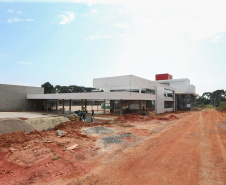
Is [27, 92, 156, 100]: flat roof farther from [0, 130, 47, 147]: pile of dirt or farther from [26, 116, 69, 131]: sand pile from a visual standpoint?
[0, 130, 47, 147]: pile of dirt

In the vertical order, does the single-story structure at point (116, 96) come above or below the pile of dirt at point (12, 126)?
above

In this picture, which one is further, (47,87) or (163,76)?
(163,76)

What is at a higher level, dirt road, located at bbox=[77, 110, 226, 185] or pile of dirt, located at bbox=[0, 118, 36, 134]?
pile of dirt, located at bbox=[0, 118, 36, 134]

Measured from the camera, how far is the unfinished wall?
33019mm

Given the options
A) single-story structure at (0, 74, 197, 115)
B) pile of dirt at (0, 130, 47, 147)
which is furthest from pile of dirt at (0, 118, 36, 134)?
single-story structure at (0, 74, 197, 115)

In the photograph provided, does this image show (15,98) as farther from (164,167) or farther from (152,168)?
(164,167)

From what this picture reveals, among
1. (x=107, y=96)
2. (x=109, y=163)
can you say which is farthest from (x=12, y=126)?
(x=107, y=96)

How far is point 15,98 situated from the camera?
114ft

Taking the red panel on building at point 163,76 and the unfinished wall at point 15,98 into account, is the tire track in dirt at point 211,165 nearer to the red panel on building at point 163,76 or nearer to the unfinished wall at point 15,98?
the unfinished wall at point 15,98

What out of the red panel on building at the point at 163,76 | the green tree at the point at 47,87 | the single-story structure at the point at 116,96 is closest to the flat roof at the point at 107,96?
the single-story structure at the point at 116,96

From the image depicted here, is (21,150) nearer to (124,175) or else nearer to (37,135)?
(37,135)

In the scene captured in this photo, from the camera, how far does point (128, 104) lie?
106ft

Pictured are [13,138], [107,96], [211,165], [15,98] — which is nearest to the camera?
[211,165]

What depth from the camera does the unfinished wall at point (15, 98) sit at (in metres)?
33.0
